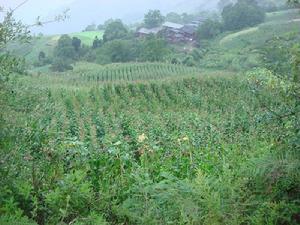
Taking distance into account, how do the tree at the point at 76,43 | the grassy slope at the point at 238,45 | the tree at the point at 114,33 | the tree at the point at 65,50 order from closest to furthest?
the grassy slope at the point at 238,45, the tree at the point at 65,50, the tree at the point at 76,43, the tree at the point at 114,33

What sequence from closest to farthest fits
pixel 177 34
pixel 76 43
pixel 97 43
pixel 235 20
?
pixel 76 43, pixel 97 43, pixel 177 34, pixel 235 20

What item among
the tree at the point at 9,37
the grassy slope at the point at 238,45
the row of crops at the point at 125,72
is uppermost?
the tree at the point at 9,37

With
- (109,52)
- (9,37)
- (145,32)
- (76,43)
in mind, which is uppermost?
(9,37)

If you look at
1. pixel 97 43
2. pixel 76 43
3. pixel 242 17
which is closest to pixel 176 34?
pixel 242 17

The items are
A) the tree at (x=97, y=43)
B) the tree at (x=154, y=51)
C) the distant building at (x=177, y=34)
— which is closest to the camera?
the tree at (x=154, y=51)

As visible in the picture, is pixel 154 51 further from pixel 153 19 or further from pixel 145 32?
pixel 153 19

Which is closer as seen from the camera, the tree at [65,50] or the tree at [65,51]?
the tree at [65,51]

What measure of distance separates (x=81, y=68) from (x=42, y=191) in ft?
187

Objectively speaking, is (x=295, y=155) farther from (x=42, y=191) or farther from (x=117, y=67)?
(x=117, y=67)

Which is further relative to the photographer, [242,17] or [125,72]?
[242,17]

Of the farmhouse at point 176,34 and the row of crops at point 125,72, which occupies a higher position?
the row of crops at point 125,72

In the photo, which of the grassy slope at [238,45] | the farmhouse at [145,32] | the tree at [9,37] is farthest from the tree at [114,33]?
the tree at [9,37]

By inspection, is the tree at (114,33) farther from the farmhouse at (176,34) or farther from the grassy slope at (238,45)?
the grassy slope at (238,45)

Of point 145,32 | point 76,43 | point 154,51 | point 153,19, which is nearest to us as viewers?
point 154,51
